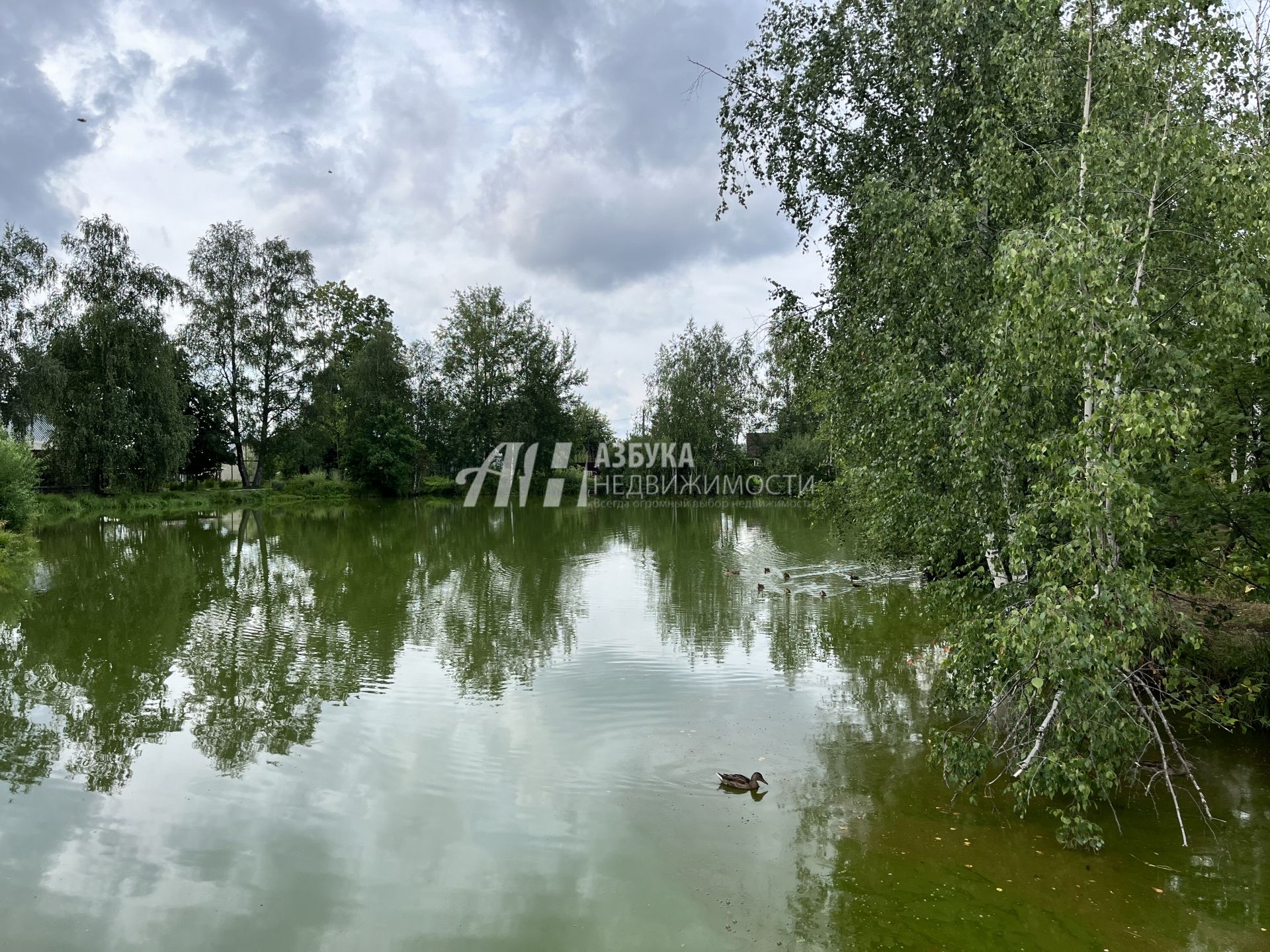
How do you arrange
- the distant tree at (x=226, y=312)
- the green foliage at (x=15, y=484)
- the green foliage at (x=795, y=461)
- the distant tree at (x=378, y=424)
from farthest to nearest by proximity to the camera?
the distant tree at (x=378, y=424)
the green foliage at (x=795, y=461)
the distant tree at (x=226, y=312)
the green foliage at (x=15, y=484)

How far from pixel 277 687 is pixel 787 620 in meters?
7.82

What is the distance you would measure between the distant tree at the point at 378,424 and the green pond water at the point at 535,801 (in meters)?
31.4

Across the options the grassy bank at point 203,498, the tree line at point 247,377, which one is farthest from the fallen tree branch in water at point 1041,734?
the tree line at point 247,377

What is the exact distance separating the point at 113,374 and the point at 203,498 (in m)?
7.41

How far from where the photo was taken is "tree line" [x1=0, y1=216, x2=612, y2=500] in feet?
99.7

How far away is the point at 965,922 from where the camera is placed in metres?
4.58

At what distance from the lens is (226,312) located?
3931cm

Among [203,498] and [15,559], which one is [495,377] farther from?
[15,559]

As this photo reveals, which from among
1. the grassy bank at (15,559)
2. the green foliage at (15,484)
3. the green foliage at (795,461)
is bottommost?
the grassy bank at (15,559)

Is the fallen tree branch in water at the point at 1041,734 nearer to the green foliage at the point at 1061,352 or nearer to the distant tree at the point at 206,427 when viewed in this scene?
the green foliage at the point at 1061,352

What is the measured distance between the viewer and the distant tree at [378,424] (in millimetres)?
44438

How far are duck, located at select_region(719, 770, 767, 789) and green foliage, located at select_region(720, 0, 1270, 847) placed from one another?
5.06 ft

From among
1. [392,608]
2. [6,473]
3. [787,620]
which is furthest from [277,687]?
[6,473]

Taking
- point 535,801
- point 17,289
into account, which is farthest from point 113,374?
point 535,801
